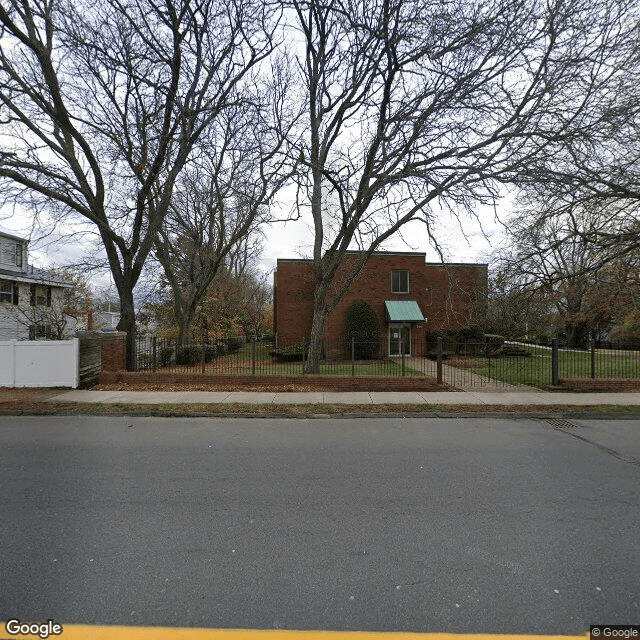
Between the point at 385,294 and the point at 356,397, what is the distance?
14.2 metres

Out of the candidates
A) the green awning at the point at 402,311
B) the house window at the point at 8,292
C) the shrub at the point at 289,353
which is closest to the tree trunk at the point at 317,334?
the shrub at the point at 289,353

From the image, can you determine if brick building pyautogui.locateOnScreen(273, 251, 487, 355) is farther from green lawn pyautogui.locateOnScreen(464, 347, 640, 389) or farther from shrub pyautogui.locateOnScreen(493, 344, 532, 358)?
green lawn pyautogui.locateOnScreen(464, 347, 640, 389)

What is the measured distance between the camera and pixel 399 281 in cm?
2425

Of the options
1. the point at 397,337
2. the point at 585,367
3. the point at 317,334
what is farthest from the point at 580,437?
the point at 397,337

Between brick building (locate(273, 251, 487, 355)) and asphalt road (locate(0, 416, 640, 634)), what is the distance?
56.7ft

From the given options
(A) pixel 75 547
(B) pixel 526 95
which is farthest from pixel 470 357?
(A) pixel 75 547

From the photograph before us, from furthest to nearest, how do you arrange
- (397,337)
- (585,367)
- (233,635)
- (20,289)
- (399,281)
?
(20,289) → (399,281) → (397,337) → (585,367) → (233,635)

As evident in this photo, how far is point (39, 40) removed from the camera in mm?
11648

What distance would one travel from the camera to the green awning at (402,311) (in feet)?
74.8

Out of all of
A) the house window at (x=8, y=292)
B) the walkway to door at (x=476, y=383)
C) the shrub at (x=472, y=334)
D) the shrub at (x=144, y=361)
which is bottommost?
the walkway to door at (x=476, y=383)

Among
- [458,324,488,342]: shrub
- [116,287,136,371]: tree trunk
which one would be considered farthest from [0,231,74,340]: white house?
[458,324,488,342]: shrub

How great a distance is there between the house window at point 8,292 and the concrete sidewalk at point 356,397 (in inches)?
819

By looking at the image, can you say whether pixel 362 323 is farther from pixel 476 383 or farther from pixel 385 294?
pixel 476 383

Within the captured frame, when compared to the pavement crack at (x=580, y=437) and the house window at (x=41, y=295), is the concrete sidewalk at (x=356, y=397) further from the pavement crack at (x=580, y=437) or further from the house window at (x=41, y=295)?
the house window at (x=41, y=295)
